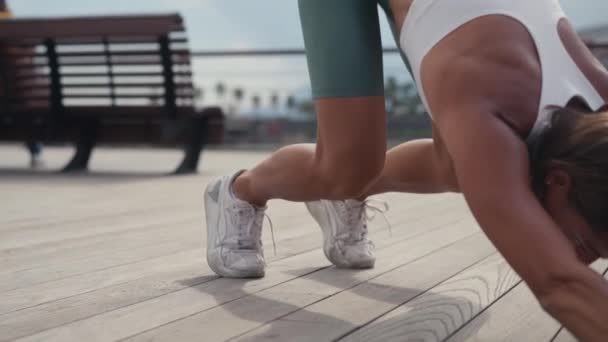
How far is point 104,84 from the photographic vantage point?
571cm

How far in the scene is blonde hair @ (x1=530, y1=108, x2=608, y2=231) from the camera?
1.37 meters

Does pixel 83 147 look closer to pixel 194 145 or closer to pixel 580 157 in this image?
pixel 194 145

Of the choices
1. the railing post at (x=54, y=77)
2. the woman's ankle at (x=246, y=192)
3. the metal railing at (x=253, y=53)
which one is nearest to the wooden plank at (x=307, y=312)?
the woman's ankle at (x=246, y=192)

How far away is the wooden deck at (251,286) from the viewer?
1688 millimetres

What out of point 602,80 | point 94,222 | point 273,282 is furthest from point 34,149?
point 602,80

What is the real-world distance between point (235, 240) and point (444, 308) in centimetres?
57

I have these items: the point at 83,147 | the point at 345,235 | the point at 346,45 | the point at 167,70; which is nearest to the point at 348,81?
the point at 346,45

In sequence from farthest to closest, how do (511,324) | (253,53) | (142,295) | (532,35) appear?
(253,53)
(142,295)
(511,324)
(532,35)

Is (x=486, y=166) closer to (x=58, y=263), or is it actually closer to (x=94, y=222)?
(x=58, y=263)

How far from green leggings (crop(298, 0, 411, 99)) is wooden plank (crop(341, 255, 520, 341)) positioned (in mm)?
444

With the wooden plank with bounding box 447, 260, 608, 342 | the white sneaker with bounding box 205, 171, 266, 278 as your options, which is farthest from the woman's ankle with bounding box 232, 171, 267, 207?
the wooden plank with bounding box 447, 260, 608, 342

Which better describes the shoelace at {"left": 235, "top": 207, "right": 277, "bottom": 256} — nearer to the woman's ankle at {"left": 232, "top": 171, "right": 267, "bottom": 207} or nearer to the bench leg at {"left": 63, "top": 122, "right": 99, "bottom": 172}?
the woman's ankle at {"left": 232, "top": 171, "right": 267, "bottom": 207}

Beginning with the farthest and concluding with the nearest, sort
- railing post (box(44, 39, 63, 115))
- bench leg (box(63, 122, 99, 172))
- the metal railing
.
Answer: the metal railing < bench leg (box(63, 122, 99, 172)) < railing post (box(44, 39, 63, 115))

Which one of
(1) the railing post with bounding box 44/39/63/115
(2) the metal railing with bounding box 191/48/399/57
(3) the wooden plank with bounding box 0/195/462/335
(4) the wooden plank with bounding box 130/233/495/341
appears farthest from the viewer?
(2) the metal railing with bounding box 191/48/399/57
